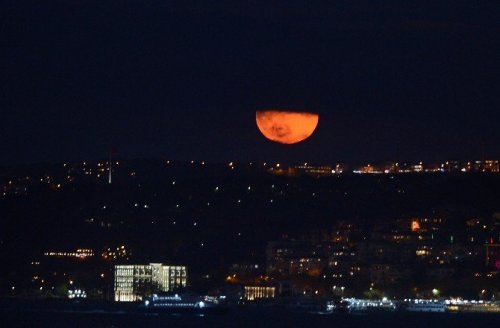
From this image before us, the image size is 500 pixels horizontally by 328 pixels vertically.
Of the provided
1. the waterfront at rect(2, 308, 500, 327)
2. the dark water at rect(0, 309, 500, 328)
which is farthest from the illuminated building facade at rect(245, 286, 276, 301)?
the dark water at rect(0, 309, 500, 328)

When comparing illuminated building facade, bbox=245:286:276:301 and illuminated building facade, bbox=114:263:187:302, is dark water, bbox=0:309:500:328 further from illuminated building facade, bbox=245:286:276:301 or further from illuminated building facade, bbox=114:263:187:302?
illuminated building facade, bbox=114:263:187:302

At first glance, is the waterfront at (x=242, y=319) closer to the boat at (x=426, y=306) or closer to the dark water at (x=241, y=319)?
the dark water at (x=241, y=319)

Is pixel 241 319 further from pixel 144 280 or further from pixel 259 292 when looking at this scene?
pixel 144 280

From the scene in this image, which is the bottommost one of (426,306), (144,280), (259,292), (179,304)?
(179,304)

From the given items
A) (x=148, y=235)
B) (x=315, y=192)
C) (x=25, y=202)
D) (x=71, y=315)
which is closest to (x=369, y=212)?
(x=315, y=192)

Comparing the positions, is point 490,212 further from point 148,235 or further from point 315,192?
point 148,235

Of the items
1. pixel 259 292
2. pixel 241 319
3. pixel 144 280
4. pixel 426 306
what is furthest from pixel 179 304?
pixel 259 292
